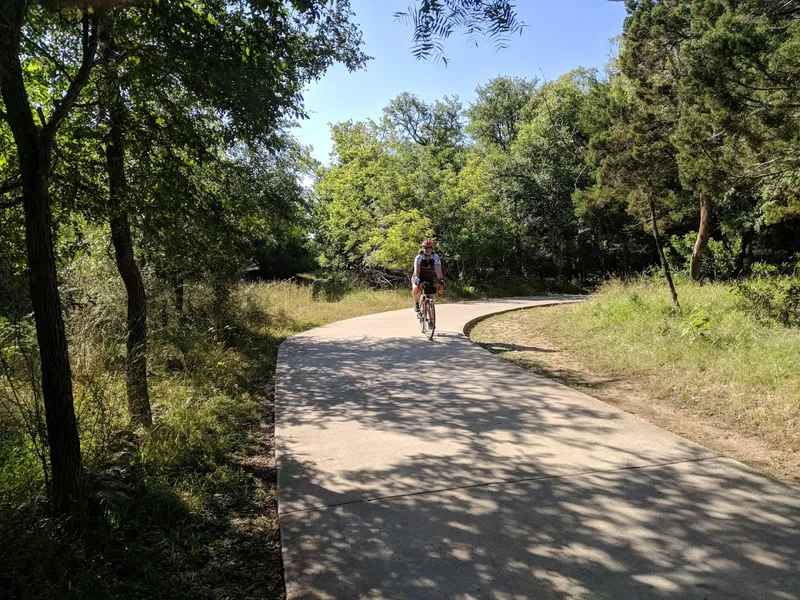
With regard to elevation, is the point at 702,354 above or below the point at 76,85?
below

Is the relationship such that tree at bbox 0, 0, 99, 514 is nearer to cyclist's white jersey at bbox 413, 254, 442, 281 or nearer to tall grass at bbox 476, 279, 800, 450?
tall grass at bbox 476, 279, 800, 450

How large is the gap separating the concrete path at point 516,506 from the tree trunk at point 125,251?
51.9 inches

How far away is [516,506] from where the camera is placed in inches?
127

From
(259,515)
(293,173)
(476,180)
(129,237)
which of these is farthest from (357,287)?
(259,515)

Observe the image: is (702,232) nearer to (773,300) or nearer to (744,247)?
(773,300)

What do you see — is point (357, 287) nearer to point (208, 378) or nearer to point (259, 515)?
point (208, 378)

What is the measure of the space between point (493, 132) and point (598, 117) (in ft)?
81.4

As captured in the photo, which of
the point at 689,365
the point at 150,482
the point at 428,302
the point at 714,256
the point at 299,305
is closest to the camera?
the point at 150,482

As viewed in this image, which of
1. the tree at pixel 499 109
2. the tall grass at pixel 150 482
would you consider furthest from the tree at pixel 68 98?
the tree at pixel 499 109

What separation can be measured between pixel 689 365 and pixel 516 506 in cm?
434

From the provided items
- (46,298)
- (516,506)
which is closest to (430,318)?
(516,506)

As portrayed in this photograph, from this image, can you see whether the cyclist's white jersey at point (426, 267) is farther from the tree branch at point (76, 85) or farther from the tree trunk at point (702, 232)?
the tree branch at point (76, 85)

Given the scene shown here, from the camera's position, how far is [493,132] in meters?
34.5

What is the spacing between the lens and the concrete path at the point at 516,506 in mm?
2520
